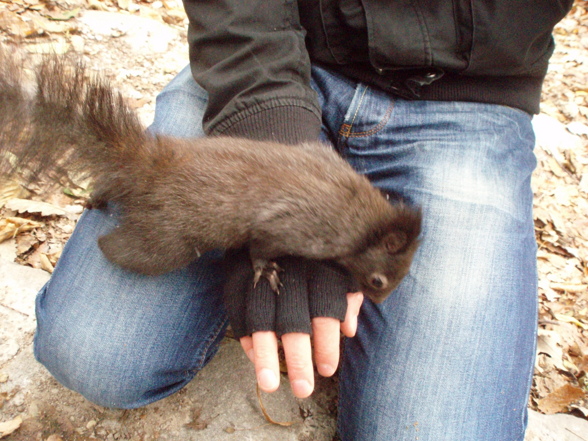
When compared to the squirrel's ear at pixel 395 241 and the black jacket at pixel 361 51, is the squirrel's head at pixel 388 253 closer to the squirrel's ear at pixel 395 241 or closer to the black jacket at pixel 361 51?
the squirrel's ear at pixel 395 241

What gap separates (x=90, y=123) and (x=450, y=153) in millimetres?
1532

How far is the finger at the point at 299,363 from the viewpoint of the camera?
1.60 metres

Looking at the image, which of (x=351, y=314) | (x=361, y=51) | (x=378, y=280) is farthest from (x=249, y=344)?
(x=361, y=51)

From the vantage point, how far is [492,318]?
6.16ft

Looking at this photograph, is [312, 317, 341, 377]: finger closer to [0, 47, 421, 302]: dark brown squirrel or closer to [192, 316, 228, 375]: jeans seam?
[0, 47, 421, 302]: dark brown squirrel

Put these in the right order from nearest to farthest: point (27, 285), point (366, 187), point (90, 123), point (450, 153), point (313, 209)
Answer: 1. point (313, 209)
2. point (366, 187)
3. point (90, 123)
4. point (450, 153)
5. point (27, 285)

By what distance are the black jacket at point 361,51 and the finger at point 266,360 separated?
815 mm

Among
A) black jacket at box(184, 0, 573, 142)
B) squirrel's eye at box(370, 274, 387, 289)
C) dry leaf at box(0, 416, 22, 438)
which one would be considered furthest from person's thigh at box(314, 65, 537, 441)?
dry leaf at box(0, 416, 22, 438)

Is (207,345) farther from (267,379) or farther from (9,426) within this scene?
(9,426)

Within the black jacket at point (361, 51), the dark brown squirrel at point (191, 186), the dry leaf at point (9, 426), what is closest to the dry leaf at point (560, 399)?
the dark brown squirrel at point (191, 186)

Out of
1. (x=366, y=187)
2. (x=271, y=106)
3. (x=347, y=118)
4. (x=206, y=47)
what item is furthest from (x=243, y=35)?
(x=366, y=187)

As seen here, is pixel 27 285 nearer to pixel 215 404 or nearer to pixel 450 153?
pixel 215 404

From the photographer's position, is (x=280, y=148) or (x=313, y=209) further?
(x=280, y=148)

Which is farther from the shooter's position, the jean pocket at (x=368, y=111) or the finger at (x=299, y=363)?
the jean pocket at (x=368, y=111)
